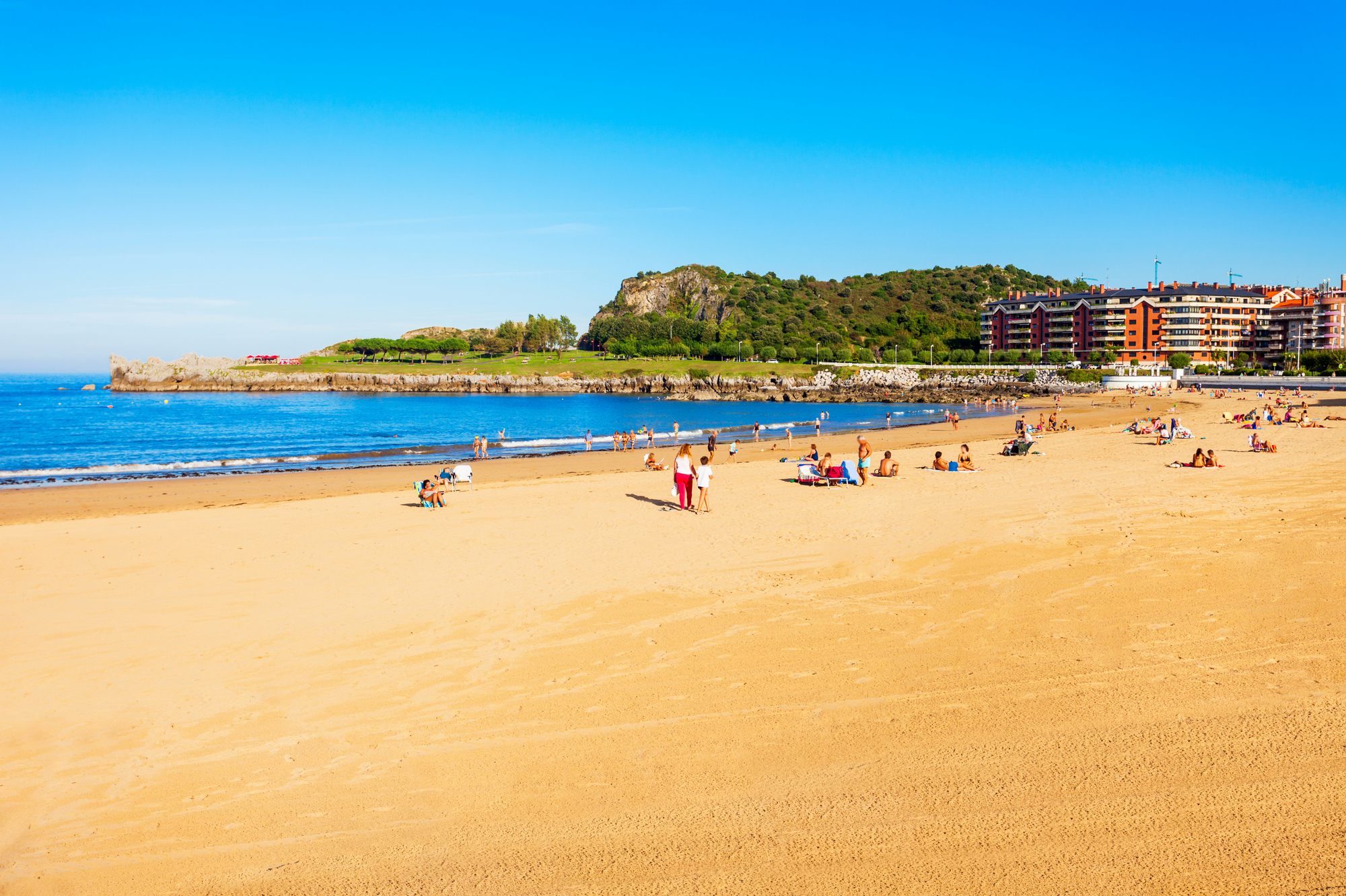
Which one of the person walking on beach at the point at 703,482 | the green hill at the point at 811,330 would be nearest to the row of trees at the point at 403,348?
the green hill at the point at 811,330

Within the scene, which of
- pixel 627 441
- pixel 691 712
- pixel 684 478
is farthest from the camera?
pixel 627 441

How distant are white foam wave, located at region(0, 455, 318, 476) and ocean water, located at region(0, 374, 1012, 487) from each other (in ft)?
0.29

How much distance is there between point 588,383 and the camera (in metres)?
126

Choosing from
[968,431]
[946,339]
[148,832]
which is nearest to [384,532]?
[148,832]

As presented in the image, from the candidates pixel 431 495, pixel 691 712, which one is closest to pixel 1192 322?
pixel 431 495

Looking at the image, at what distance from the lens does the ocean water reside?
118 feet

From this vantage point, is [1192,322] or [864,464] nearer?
[864,464]

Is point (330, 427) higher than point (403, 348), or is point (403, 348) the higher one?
point (403, 348)

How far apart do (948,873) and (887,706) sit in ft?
7.38

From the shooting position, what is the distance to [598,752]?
606 centimetres

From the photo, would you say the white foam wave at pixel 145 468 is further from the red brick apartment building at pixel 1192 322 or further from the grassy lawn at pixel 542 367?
the red brick apartment building at pixel 1192 322

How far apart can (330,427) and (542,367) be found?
87.3m

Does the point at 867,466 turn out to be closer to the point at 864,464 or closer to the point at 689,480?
the point at 864,464

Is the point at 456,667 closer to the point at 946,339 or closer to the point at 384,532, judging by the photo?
the point at 384,532
